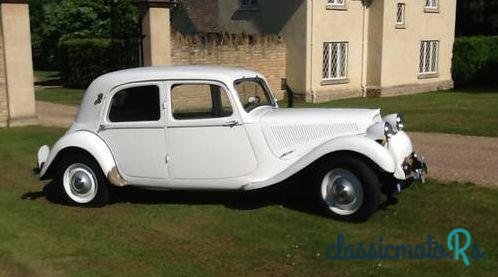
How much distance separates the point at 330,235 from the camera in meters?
6.04

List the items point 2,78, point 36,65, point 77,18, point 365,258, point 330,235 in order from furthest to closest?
point 36,65 → point 77,18 → point 2,78 → point 330,235 → point 365,258

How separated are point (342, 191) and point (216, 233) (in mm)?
1431

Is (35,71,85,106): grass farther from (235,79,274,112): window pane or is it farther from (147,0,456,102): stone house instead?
(235,79,274,112): window pane

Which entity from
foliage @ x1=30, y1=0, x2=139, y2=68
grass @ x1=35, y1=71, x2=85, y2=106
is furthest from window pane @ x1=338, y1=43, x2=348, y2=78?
foliage @ x1=30, y1=0, x2=139, y2=68

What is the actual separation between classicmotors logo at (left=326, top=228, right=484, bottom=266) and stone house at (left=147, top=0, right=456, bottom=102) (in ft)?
44.1

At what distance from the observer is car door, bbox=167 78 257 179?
22.3 ft

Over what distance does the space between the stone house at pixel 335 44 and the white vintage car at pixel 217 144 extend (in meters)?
11.3

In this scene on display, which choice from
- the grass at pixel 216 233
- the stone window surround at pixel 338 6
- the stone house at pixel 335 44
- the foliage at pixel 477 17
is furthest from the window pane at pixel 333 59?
the foliage at pixel 477 17

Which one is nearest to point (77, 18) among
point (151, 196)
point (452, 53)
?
point (452, 53)

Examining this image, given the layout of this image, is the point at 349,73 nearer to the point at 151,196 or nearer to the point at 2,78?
the point at 2,78

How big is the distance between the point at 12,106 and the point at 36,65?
31280 mm

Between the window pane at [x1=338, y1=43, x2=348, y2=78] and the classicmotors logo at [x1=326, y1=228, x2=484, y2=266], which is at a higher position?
the window pane at [x1=338, y1=43, x2=348, y2=78]

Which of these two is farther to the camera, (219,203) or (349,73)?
(349,73)

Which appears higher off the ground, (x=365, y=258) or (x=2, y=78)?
(x=2, y=78)
